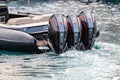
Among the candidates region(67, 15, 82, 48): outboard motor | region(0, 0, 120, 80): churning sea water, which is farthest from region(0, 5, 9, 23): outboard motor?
region(67, 15, 82, 48): outboard motor

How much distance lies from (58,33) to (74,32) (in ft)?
2.01

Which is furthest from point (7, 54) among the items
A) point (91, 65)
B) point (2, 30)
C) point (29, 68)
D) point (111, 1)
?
point (111, 1)

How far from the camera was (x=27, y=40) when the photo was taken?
1554cm

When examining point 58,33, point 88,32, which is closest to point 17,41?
point 58,33

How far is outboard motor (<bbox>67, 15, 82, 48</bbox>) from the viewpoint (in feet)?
50.0

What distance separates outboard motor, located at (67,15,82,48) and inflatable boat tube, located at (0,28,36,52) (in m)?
1.31

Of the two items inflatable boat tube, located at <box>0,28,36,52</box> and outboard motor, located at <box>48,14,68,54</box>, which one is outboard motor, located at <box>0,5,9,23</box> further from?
outboard motor, located at <box>48,14,68,54</box>

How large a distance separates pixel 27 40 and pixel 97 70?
3432 millimetres

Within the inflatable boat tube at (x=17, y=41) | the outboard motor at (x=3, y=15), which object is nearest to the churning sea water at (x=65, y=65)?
the inflatable boat tube at (x=17, y=41)

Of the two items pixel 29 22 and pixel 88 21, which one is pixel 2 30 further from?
pixel 88 21

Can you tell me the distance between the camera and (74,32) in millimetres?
15234

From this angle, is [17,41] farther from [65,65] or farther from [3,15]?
[3,15]

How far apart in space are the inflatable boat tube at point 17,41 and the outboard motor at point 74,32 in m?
1.31

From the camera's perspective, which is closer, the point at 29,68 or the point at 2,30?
the point at 29,68
